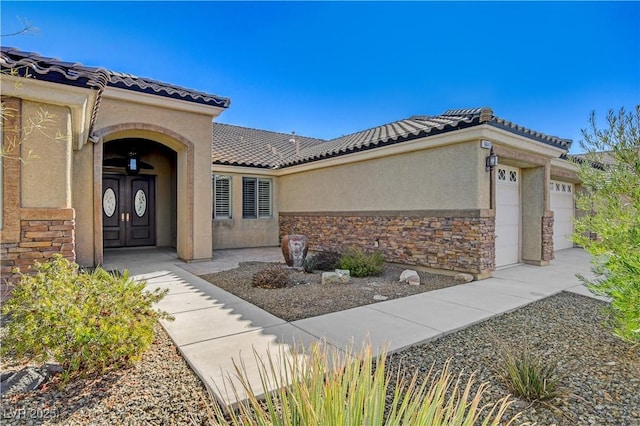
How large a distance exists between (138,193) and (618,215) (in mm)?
14877

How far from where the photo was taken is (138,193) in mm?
13516

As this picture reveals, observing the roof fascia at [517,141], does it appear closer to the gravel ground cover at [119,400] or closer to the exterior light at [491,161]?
the exterior light at [491,161]

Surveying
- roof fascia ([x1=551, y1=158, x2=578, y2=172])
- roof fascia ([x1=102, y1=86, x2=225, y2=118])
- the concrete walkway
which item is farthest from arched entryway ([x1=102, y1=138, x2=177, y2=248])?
roof fascia ([x1=551, y1=158, x2=578, y2=172])

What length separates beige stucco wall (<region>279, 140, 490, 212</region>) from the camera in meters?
8.47

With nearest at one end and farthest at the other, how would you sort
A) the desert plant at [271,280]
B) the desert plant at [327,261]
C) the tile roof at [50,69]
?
the tile roof at [50,69], the desert plant at [271,280], the desert plant at [327,261]

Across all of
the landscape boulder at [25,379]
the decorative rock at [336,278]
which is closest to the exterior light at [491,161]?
the decorative rock at [336,278]

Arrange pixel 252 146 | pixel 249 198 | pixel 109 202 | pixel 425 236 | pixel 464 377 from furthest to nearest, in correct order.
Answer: pixel 252 146 < pixel 249 198 < pixel 109 202 < pixel 425 236 < pixel 464 377

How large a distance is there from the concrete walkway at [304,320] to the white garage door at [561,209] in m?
6.13

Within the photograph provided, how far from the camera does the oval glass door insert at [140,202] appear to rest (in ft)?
44.2

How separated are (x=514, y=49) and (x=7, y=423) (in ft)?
46.9

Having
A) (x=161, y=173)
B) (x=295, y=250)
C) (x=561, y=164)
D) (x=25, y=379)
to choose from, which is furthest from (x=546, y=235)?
(x=161, y=173)

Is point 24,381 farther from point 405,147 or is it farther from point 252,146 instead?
point 252,146

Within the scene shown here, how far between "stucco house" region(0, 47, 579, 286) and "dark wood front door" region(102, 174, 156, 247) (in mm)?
53

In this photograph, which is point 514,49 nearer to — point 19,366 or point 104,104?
point 104,104
